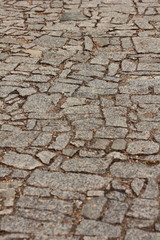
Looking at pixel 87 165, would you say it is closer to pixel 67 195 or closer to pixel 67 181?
pixel 67 181

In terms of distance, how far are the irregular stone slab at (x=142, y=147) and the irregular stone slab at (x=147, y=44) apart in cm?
254

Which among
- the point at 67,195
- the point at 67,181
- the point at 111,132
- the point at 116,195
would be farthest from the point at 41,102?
the point at 116,195

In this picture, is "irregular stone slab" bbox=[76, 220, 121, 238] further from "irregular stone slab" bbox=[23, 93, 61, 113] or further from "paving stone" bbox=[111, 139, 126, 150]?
"irregular stone slab" bbox=[23, 93, 61, 113]

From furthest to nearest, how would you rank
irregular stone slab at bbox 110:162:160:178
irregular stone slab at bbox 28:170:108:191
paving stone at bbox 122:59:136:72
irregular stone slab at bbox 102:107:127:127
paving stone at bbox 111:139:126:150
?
1. paving stone at bbox 122:59:136:72
2. irregular stone slab at bbox 102:107:127:127
3. paving stone at bbox 111:139:126:150
4. irregular stone slab at bbox 110:162:160:178
5. irregular stone slab at bbox 28:170:108:191

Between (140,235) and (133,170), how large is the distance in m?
0.88

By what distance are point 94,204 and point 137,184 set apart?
452 millimetres

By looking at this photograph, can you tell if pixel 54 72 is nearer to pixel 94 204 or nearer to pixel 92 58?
pixel 92 58

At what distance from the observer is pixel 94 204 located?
427 centimetres

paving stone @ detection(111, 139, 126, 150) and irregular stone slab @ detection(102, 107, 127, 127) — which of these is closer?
paving stone @ detection(111, 139, 126, 150)

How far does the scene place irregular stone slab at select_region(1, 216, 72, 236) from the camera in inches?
157

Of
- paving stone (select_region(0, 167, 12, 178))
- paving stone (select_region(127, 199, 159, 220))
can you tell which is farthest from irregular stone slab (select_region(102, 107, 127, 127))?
paving stone (select_region(127, 199, 159, 220))

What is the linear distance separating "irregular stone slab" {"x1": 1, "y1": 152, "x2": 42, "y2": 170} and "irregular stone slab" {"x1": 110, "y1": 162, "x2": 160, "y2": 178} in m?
0.70

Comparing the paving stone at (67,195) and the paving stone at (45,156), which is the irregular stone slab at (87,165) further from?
the paving stone at (67,195)

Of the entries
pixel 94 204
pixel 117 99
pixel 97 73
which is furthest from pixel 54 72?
pixel 94 204
